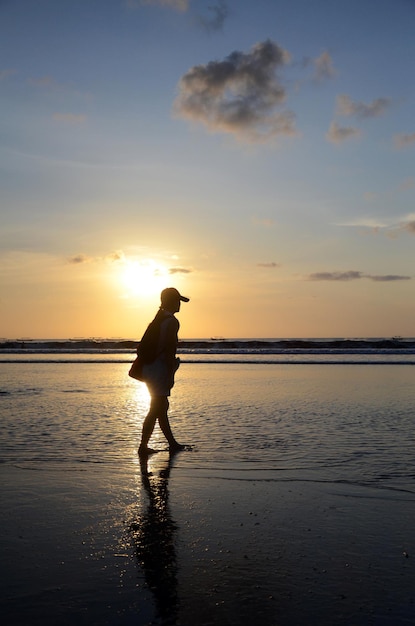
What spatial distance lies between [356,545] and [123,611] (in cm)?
191

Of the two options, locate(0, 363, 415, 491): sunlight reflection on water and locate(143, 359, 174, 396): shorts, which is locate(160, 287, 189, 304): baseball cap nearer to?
locate(143, 359, 174, 396): shorts

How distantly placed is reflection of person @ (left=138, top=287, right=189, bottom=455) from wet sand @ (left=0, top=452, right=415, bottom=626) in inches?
76.5

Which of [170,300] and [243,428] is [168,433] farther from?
[243,428]

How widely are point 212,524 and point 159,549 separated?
751 mm

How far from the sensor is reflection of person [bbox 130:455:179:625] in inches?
131

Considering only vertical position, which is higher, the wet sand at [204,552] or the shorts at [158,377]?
the shorts at [158,377]

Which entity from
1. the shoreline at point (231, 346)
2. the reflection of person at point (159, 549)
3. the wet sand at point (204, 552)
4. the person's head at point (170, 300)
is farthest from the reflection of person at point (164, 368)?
the shoreline at point (231, 346)

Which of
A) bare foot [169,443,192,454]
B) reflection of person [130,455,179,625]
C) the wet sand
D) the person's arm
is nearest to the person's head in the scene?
the person's arm

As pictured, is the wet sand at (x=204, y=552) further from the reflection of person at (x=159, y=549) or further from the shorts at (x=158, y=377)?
the shorts at (x=158, y=377)

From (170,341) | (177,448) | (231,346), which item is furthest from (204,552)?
(231,346)

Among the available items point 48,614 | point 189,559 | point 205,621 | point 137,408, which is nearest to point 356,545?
point 189,559

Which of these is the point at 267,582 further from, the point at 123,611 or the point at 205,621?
the point at 123,611

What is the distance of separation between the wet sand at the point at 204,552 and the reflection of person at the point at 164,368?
194cm

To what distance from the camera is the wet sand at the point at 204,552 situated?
321cm
